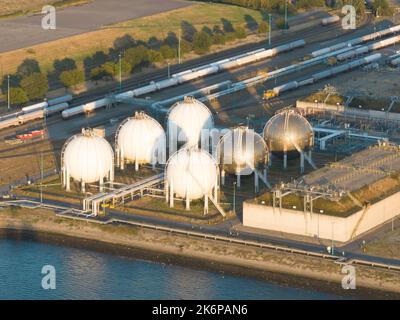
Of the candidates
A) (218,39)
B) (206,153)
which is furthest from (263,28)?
(206,153)

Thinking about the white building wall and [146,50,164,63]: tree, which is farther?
[146,50,164,63]: tree

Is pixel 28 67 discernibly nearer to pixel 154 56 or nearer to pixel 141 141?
pixel 154 56

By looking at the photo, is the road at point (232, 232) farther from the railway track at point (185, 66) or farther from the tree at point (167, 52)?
the tree at point (167, 52)

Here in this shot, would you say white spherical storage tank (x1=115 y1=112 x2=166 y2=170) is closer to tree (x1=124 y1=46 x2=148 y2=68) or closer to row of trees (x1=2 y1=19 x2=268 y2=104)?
row of trees (x1=2 y1=19 x2=268 y2=104)

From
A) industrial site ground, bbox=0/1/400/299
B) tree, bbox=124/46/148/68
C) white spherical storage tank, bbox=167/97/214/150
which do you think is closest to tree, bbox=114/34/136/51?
tree, bbox=124/46/148/68

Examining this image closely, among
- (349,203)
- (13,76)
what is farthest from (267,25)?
(349,203)
